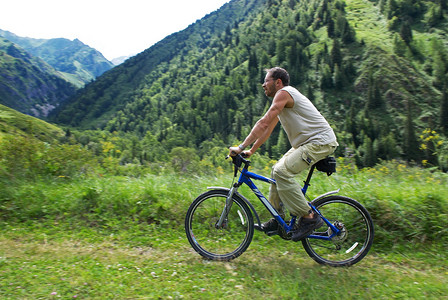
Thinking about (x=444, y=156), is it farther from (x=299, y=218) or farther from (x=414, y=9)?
(x=414, y=9)

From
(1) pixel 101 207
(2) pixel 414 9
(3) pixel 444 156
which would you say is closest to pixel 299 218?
(1) pixel 101 207

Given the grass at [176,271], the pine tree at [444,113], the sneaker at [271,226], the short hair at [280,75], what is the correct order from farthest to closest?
1. the pine tree at [444,113]
2. the sneaker at [271,226]
3. the short hair at [280,75]
4. the grass at [176,271]

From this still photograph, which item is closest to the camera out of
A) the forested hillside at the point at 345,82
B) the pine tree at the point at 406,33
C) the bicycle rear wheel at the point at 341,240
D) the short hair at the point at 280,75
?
the short hair at the point at 280,75

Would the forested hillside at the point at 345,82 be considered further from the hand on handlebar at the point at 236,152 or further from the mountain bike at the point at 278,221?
the hand on handlebar at the point at 236,152

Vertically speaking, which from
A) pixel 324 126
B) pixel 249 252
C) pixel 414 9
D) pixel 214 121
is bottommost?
pixel 214 121

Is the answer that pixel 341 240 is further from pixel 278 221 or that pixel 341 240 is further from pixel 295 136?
pixel 295 136

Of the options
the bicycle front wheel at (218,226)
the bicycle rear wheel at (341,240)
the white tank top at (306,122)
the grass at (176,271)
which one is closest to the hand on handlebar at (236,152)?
the bicycle front wheel at (218,226)

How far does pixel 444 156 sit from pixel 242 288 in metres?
8.19

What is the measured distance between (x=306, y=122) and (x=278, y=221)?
1.57 metres

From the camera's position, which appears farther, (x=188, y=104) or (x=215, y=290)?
(x=188, y=104)

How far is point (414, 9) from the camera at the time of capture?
553ft

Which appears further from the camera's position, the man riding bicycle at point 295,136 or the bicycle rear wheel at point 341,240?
the bicycle rear wheel at point 341,240

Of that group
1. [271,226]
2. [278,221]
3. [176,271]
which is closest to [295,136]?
[278,221]

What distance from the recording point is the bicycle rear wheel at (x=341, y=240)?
5035 mm
